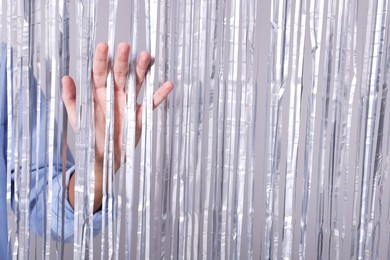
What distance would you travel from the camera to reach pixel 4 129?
Result: 1316 millimetres

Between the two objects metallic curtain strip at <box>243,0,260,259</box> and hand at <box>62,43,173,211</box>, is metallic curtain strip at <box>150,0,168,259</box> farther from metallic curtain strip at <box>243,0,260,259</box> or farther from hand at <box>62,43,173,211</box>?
metallic curtain strip at <box>243,0,260,259</box>

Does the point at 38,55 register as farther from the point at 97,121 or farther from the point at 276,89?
the point at 276,89

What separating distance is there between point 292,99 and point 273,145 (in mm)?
87

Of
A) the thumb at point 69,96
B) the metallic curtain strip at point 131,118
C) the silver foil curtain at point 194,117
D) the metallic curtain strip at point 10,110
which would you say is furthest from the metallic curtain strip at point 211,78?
the metallic curtain strip at point 10,110

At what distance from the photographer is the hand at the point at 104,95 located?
109 centimetres

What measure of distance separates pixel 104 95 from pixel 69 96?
0.20 ft

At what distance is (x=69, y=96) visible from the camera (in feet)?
A: 3.65

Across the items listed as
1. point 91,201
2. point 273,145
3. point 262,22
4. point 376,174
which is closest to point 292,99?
point 273,145

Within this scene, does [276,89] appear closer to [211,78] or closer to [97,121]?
[211,78]

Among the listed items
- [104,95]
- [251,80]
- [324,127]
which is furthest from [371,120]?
[104,95]

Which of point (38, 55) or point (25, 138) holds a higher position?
point (38, 55)

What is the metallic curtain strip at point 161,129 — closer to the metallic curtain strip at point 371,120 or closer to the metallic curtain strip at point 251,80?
the metallic curtain strip at point 251,80

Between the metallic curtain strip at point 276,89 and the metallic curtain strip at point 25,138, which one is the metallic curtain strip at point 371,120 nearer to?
the metallic curtain strip at point 276,89

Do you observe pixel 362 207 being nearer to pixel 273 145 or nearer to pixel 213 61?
pixel 273 145
